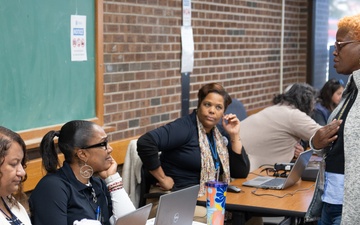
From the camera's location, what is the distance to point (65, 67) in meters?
5.37

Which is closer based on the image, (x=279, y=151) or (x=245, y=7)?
(x=279, y=151)

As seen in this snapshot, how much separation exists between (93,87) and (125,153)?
689 mm

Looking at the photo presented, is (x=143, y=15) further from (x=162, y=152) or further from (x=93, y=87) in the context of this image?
(x=162, y=152)

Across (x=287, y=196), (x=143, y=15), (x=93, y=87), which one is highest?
(x=143, y=15)

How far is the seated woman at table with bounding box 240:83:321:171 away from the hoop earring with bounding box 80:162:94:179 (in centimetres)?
281

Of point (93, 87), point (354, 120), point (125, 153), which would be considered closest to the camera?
point (354, 120)

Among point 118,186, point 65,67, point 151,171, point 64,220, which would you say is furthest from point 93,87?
point 64,220

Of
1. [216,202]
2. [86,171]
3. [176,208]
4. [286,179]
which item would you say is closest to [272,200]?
[286,179]

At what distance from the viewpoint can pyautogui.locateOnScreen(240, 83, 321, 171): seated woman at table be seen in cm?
652

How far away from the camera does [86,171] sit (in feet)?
12.8

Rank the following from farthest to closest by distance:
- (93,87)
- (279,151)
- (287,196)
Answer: (279,151) → (93,87) → (287,196)

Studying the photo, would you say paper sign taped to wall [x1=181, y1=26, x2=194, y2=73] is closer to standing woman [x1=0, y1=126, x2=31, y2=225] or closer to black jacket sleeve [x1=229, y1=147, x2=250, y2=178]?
black jacket sleeve [x1=229, y1=147, x2=250, y2=178]

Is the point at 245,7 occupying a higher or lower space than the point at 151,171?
higher

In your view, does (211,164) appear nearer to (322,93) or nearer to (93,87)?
(93,87)
